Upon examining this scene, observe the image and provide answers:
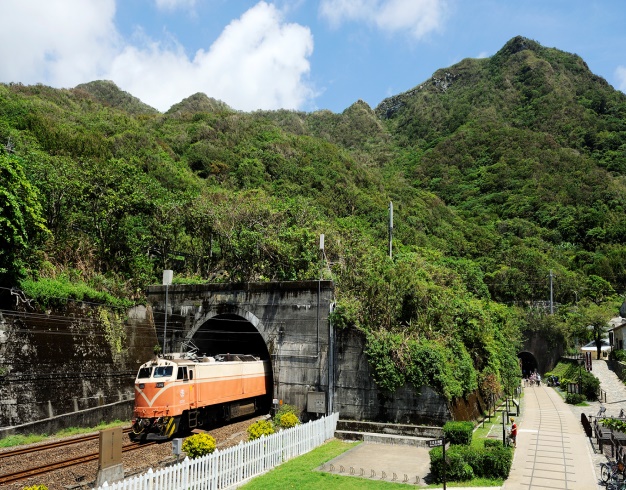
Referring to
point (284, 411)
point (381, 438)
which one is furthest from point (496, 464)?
point (284, 411)

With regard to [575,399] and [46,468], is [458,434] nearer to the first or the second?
[46,468]

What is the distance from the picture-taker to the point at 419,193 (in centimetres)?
8431

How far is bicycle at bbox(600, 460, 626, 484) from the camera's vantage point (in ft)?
41.1

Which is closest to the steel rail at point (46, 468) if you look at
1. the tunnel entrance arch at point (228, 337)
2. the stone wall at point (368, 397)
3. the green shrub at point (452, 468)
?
the green shrub at point (452, 468)

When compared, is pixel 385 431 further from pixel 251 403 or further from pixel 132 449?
pixel 132 449

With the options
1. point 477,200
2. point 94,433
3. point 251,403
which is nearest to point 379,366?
point 251,403

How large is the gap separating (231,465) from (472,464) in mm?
6928

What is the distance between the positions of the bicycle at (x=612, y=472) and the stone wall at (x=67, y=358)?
1951cm

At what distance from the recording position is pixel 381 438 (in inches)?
778

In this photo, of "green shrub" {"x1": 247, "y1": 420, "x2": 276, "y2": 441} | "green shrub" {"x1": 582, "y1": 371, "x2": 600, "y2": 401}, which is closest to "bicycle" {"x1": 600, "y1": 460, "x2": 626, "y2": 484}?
"green shrub" {"x1": 247, "y1": 420, "x2": 276, "y2": 441}

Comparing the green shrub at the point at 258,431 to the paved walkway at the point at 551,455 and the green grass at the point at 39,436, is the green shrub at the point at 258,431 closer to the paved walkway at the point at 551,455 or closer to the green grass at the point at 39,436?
the green grass at the point at 39,436

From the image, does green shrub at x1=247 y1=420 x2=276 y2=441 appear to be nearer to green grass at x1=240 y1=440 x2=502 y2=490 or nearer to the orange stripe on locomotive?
green grass at x1=240 y1=440 x2=502 y2=490

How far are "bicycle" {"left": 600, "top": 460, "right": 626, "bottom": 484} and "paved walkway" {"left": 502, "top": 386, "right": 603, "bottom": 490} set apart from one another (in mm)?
286

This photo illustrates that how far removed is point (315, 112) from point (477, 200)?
77108 mm
